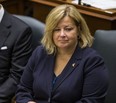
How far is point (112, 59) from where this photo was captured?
2.01 metres

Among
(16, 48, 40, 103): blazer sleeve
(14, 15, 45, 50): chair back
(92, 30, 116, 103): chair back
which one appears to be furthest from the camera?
(14, 15, 45, 50): chair back

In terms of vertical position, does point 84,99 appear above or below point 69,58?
below

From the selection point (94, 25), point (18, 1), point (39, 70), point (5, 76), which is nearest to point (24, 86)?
point (39, 70)

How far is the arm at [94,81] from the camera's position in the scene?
170 centimetres

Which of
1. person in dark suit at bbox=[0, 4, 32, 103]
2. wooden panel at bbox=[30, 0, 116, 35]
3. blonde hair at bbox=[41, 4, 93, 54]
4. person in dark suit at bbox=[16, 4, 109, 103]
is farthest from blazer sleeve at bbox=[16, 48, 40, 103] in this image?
wooden panel at bbox=[30, 0, 116, 35]

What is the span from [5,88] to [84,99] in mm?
640

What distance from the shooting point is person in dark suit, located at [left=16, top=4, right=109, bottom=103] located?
172 cm

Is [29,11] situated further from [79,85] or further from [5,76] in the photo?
[79,85]

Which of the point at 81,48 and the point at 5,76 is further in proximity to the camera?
the point at 5,76

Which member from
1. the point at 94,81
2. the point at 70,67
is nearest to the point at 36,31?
the point at 70,67

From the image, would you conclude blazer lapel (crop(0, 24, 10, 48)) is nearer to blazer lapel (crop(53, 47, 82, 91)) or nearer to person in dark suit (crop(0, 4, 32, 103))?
person in dark suit (crop(0, 4, 32, 103))

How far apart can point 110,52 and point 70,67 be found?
37cm

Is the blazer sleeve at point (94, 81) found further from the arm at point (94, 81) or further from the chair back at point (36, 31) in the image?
the chair back at point (36, 31)

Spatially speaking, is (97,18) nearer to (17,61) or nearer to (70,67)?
(17,61)
